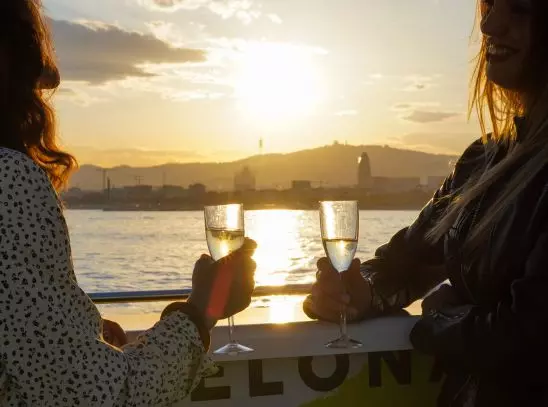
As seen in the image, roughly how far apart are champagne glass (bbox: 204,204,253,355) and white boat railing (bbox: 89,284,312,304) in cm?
65

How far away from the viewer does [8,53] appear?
1.15 meters

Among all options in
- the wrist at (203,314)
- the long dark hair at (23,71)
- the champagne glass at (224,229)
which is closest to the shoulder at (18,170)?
the long dark hair at (23,71)

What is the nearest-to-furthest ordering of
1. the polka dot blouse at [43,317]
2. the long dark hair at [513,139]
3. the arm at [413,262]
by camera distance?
the polka dot blouse at [43,317] → the long dark hair at [513,139] → the arm at [413,262]

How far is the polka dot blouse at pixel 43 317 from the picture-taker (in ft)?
3.17

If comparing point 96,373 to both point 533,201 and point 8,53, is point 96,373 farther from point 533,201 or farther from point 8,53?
point 533,201

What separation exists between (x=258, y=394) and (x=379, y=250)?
534mm

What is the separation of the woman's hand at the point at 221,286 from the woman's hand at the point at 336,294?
508 millimetres

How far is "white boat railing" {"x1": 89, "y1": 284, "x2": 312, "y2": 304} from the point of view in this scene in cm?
222

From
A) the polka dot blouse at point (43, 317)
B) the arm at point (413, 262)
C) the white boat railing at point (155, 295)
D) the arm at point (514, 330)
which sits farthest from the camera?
the white boat railing at point (155, 295)

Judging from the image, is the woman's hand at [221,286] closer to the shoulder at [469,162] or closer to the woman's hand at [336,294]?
the woman's hand at [336,294]

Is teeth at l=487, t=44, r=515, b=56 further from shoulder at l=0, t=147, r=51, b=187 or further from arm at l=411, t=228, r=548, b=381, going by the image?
shoulder at l=0, t=147, r=51, b=187

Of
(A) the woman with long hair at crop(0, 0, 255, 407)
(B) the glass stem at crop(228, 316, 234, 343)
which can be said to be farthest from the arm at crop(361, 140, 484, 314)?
(A) the woman with long hair at crop(0, 0, 255, 407)

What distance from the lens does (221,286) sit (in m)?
1.28

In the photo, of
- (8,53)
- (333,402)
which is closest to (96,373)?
(8,53)
